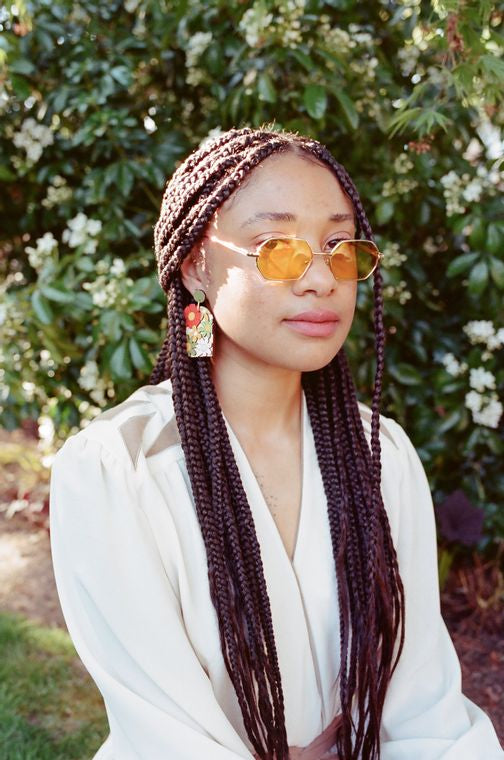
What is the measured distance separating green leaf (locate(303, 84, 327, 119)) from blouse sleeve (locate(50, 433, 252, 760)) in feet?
5.20

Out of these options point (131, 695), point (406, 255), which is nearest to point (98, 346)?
point (406, 255)

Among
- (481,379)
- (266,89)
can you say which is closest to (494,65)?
(266,89)

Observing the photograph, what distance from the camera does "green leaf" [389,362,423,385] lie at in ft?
10.4

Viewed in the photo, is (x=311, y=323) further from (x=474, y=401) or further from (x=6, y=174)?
(x=6, y=174)

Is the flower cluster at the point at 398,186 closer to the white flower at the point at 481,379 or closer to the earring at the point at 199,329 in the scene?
the white flower at the point at 481,379

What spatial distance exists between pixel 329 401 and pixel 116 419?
0.52 meters

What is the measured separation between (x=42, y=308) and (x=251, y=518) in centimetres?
146

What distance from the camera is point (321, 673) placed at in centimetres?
177

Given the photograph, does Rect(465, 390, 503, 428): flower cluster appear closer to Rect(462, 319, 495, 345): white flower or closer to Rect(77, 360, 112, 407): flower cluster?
Rect(462, 319, 495, 345): white flower

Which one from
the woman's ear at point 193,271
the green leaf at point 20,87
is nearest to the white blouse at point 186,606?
the woman's ear at point 193,271

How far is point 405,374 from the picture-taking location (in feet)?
10.5

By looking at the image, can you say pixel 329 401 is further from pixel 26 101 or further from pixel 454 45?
pixel 26 101

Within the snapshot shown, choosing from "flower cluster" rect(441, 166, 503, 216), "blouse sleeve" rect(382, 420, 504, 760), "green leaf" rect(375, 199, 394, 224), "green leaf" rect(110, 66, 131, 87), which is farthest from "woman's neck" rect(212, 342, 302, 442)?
"green leaf" rect(110, 66, 131, 87)

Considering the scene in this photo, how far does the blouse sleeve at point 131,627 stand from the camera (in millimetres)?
1520
